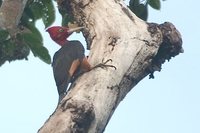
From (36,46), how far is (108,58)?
64 centimetres

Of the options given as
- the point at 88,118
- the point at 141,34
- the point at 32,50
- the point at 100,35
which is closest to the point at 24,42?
the point at 32,50

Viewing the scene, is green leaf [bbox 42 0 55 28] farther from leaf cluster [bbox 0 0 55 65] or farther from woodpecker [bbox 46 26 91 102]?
woodpecker [bbox 46 26 91 102]

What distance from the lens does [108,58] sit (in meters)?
3.79

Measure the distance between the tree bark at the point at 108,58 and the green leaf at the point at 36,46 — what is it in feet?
1.18

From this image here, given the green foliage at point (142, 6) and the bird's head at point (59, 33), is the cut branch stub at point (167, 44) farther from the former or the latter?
the bird's head at point (59, 33)

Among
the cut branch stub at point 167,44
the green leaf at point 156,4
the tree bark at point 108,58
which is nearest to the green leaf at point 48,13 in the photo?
the tree bark at point 108,58

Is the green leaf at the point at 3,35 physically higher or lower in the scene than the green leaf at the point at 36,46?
lower

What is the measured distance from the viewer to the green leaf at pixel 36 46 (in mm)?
4094

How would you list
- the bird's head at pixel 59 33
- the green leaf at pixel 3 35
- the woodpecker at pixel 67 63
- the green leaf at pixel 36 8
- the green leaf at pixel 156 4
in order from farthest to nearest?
the bird's head at pixel 59 33, the green leaf at pixel 156 4, the green leaf at pixel 36 8, the woodpecker at pixel 67 63, the green leaf at pixel 3 35

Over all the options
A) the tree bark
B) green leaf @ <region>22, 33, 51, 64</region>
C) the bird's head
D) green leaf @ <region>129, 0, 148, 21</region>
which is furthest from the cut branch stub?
the bird's head

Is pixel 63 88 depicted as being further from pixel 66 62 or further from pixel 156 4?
pixel 156 4

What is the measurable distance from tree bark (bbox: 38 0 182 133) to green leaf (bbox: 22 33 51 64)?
14.1 inches

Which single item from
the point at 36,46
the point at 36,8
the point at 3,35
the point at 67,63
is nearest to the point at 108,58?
the point at 36,46

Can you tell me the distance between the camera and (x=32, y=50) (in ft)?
13.6
